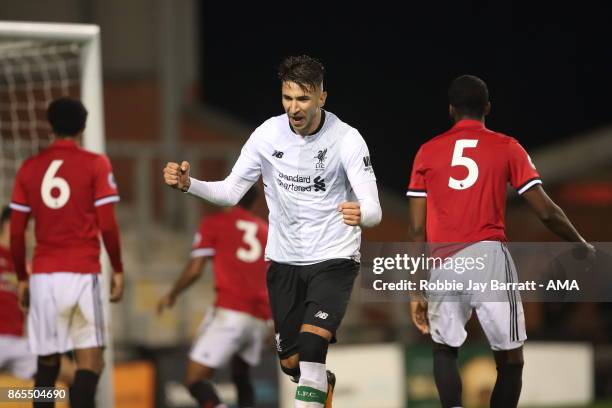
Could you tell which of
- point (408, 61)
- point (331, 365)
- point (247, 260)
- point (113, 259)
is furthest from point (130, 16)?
point (113, 259)

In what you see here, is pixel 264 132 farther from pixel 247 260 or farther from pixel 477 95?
pixel 247 260

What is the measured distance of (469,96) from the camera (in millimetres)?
5941

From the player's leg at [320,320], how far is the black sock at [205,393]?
2.20 metres

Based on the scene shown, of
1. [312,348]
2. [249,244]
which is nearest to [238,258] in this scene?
[249,244]

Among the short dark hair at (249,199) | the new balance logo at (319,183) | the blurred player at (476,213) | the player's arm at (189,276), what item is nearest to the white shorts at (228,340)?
the player's arm at (189,276)

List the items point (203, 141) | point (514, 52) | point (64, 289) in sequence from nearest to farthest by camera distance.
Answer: point (64, 289) < point (514, 52) < point (203, 141)

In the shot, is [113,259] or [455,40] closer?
[113,259]

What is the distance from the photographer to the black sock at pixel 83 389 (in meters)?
6.57

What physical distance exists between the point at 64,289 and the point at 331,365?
5069 mm

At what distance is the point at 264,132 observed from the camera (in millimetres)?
6004

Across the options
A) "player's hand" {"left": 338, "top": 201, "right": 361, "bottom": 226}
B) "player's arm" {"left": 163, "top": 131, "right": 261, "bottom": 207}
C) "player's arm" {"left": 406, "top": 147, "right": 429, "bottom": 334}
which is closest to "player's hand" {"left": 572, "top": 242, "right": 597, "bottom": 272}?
"player's arm" {"left": 406, "top": 147, "right": 429, "bottom": 334}

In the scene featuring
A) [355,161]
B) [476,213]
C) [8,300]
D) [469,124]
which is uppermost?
[469,124]

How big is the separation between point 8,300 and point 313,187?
329 centimetres

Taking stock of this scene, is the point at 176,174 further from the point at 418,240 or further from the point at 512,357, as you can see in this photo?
the point at 512,357
